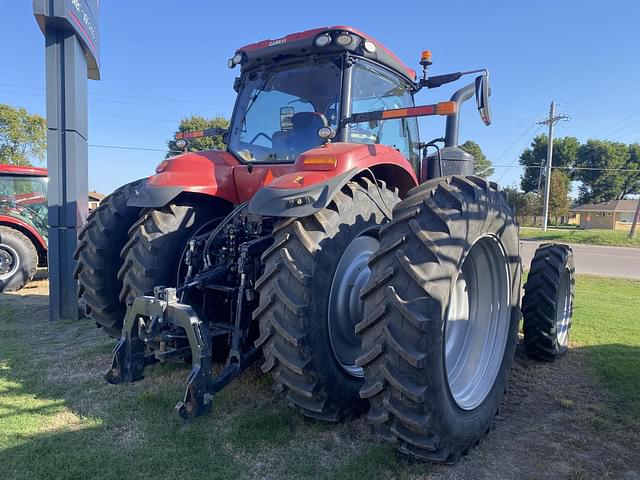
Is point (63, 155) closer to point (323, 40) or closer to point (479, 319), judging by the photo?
point (323, 40)

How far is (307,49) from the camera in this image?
330 centimetres

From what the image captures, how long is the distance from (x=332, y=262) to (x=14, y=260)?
705cm

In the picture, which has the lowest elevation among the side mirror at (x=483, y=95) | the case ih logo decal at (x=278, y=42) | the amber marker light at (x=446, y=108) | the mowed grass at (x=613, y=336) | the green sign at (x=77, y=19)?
the mowed grass at (x=613, y=336)

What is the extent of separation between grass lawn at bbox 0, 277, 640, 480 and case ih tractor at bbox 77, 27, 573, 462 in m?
0.22

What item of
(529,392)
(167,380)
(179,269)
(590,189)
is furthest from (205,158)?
(590,189)

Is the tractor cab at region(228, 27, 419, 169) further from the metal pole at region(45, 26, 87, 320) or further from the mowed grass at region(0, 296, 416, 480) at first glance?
the metal pole at region(45, 26, 87, 320)

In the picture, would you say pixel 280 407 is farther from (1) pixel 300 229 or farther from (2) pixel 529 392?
(2) pixel 529 392

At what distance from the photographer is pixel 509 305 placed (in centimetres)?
279

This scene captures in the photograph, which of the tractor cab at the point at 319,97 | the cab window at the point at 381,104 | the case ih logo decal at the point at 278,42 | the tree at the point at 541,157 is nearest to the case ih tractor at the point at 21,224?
the tractor cab at the point at 319,97

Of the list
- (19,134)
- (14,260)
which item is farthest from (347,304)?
(19,134)

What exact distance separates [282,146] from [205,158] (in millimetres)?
592

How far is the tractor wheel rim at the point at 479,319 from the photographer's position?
272cm

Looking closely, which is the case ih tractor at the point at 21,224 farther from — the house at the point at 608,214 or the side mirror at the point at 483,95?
the house at the point at 608,214

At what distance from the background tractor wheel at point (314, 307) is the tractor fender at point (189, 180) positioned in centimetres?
99
